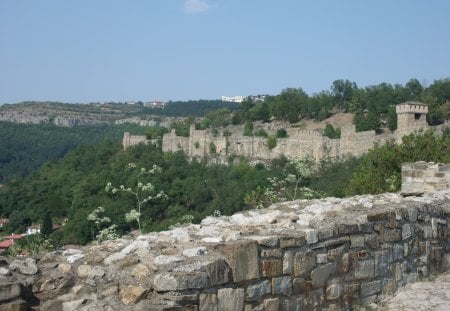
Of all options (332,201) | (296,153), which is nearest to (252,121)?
(296,153)

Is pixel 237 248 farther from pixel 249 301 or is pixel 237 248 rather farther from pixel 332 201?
pixel 332 201

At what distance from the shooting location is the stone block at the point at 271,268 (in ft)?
10.9

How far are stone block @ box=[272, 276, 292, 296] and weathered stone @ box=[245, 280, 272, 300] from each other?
0.04 metres

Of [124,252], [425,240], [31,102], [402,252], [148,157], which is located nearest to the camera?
[124,252]

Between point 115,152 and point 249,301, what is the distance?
4561cm

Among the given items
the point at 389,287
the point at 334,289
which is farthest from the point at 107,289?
the point at 389,287

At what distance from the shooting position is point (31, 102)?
157000 millimetres

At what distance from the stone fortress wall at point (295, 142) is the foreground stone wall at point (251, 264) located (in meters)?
23.9

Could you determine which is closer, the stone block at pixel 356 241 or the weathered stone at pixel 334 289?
the weathered stone at pixel 334 289

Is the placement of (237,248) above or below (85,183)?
above

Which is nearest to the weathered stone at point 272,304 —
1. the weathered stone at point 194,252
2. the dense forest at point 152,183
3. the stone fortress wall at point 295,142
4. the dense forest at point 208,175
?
the weathered stone at point 194,252

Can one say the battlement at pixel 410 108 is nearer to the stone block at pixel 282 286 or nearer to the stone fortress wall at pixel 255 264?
the stone fortress wall at pixel 255 264

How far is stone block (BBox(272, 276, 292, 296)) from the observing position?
11.1ft

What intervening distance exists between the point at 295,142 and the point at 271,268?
118ft
